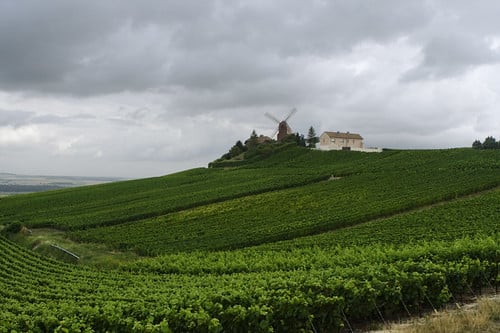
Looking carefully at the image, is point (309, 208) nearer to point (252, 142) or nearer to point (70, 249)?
point (70, 249)

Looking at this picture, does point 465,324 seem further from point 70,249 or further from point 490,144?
point 490,144

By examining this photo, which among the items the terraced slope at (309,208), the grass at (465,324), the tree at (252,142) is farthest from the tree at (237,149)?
the grass at (465,324)

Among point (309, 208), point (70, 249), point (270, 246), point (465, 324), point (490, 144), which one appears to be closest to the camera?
point (465, 324)

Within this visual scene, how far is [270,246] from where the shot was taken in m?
39.3

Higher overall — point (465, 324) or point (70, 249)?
point (465, 324)

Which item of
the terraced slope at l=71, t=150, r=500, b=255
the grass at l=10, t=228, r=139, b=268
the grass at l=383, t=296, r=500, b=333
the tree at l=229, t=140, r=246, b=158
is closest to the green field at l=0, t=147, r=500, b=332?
the terraced slope at l=71, t=150, r=500, b=255

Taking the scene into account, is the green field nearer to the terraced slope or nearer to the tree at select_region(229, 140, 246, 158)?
the terraced slope

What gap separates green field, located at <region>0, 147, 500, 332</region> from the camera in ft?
46.6

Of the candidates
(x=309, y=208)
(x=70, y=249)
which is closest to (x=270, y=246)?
(x=309, y=208)

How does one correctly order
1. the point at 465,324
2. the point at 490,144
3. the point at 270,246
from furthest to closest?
the point at 490,144 → the point at 270,246 → the point at 465,324

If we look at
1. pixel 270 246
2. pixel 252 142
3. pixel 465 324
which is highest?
pixel 252 142

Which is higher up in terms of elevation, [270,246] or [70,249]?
[270,246]

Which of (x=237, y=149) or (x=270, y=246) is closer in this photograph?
(x=270, y=246)

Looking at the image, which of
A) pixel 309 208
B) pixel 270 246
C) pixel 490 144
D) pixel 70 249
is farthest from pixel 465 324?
pixel 490 144
